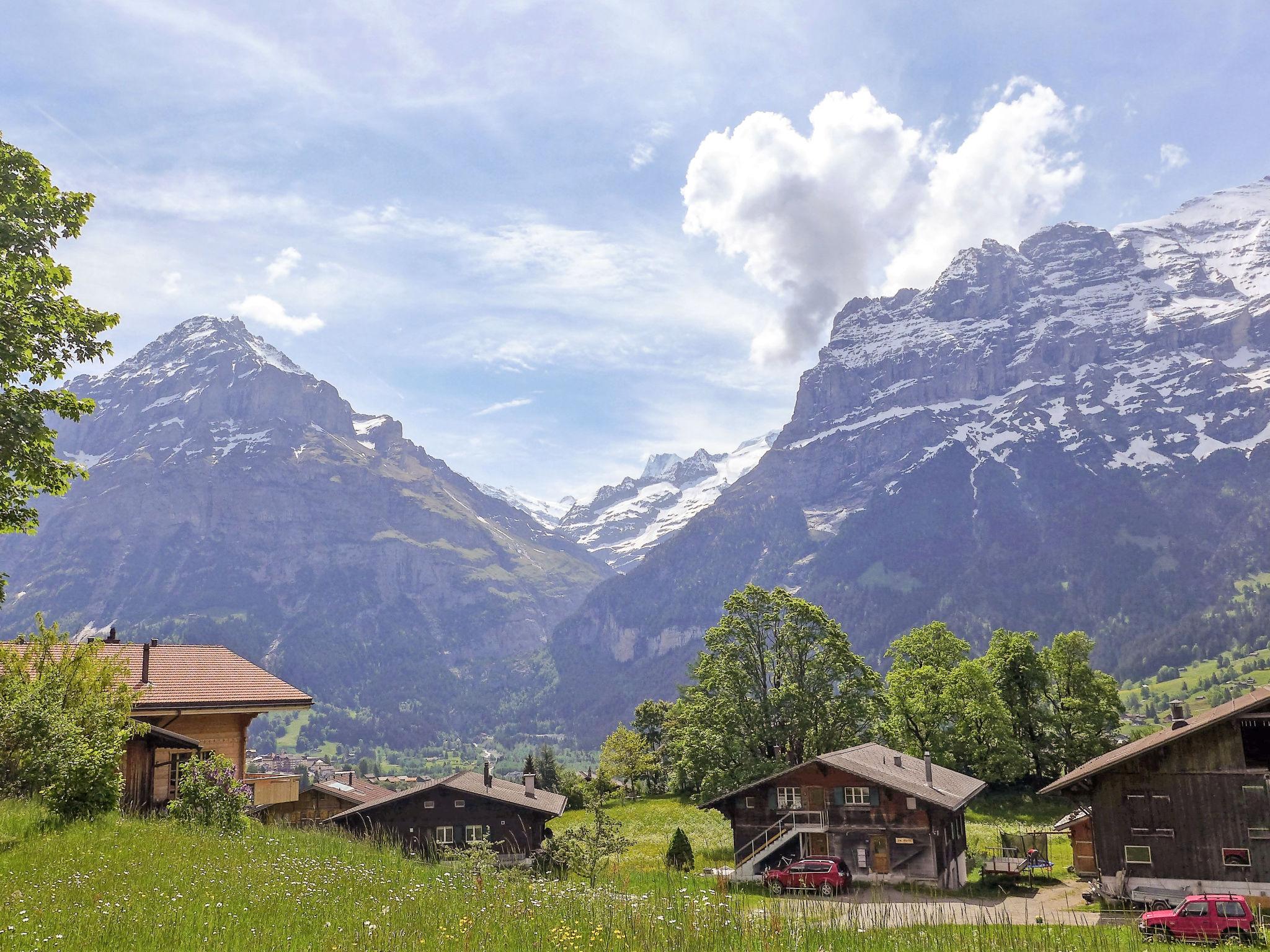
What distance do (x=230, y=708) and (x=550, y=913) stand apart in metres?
27.8

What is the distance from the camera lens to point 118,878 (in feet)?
46.0

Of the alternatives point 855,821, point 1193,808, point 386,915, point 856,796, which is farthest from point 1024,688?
point 386,915

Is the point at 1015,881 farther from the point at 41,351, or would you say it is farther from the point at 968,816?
the point at 41,351

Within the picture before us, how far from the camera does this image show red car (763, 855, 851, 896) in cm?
4075

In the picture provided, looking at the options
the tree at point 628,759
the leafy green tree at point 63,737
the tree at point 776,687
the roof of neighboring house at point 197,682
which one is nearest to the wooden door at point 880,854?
the tree at point 776,687

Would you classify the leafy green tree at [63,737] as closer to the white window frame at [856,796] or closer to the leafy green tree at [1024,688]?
the white window frame at [856,796]

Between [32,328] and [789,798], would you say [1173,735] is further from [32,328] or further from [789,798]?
[32,328]

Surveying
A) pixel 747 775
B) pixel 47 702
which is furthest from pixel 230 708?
pixel 747 775

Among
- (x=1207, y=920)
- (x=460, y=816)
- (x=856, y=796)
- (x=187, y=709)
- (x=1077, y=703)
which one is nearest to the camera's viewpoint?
(x=1207, y=920)

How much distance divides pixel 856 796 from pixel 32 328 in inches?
1727

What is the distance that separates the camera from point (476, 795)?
5012 centimetres

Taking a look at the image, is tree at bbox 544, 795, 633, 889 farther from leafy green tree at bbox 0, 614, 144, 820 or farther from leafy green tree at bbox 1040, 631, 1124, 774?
leafy green tree at bbox 1040, 631, 1124, 774

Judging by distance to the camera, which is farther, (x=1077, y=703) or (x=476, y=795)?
(x=1077, y=703)

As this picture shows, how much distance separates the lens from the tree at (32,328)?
15.6 metres
